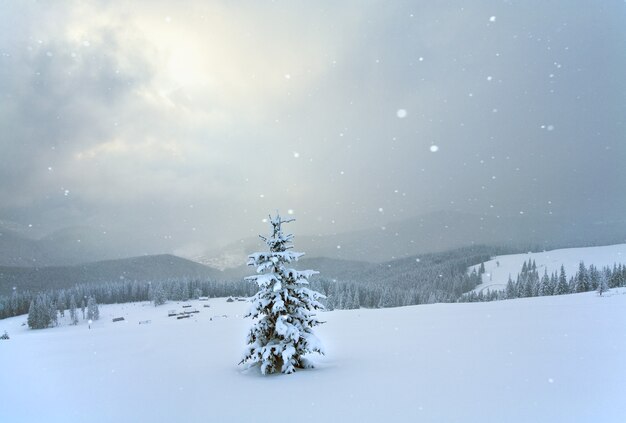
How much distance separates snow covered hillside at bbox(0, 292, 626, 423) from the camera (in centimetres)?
1000

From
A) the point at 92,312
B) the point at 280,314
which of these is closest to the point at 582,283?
the point at 280,314

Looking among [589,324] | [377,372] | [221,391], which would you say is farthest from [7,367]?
[589,324]

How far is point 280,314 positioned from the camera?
15.8 m

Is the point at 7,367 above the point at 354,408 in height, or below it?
below

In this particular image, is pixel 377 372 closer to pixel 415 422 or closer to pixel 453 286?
pixel 415 422

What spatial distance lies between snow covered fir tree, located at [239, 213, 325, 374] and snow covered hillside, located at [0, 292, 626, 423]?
1.04 meters

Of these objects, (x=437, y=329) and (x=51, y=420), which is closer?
(x=51, y=420)

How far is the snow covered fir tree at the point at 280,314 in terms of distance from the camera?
50.4 feet

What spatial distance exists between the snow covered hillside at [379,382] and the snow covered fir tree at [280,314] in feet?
3.40

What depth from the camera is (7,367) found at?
23.1 metres

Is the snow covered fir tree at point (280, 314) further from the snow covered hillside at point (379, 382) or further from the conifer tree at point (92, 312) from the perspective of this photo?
the conifer tree at point (92, 312)

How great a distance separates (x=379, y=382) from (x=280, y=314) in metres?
5.15

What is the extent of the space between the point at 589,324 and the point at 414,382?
15.7 meters

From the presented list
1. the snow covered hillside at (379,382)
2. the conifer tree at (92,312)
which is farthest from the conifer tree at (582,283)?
the conifer tree at (92,312)
